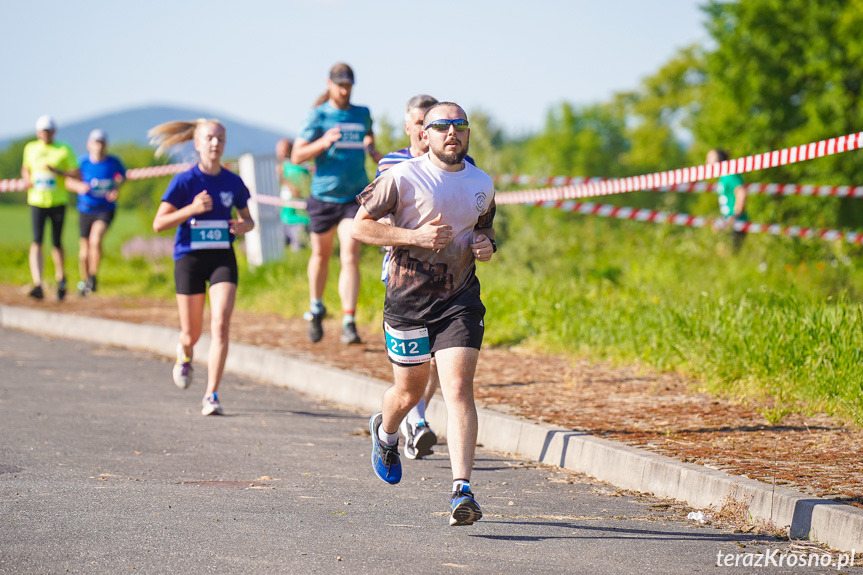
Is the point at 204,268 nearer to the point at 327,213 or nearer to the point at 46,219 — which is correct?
the point at 327,213

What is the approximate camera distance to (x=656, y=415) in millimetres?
6898

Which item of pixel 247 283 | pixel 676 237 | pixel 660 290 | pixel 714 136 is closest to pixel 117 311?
pixel 247 283

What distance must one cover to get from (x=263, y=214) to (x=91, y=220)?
3.21m

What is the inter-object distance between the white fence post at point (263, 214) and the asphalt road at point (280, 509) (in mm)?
9836

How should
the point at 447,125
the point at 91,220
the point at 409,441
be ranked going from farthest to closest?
1. the point at 91,220
2. the point at 409,441
3. the point at 447,125

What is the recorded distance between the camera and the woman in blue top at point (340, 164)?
929 centimetres

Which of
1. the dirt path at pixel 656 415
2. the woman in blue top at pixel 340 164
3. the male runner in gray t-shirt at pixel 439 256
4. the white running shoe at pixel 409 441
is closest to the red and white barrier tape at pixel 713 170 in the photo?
the dirt path at pixel 656 415

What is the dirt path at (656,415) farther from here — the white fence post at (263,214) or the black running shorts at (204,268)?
the white fence post at (263,214)

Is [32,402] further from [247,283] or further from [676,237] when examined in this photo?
[676,237]

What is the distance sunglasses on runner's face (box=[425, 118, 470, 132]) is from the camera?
4.82 metres

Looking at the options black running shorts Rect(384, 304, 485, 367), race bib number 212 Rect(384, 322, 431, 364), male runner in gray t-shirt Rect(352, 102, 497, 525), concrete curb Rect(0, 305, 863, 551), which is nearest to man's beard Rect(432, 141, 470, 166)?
male runner in gray t-shirt Rect(352, 102, 497, 525)

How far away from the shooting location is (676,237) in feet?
51.4

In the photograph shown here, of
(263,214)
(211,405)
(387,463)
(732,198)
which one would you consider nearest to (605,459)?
(387,463)

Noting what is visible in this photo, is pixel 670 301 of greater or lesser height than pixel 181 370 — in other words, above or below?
above
